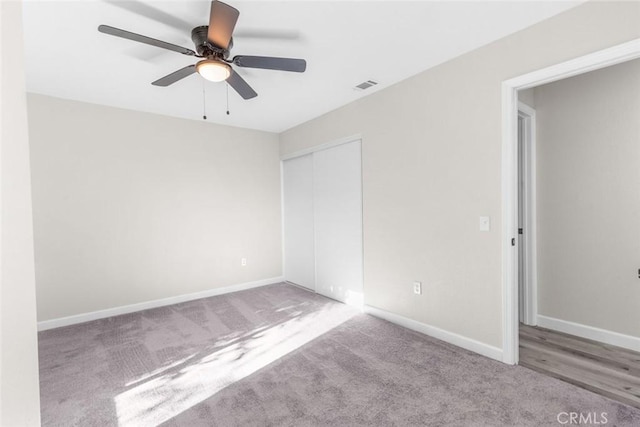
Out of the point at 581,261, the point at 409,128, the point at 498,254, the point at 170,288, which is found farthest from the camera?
the point at 170,288

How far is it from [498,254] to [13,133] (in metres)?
2.74

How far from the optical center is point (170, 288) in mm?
3992

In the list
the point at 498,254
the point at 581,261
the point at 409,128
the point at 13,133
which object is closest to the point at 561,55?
the point at 409,128

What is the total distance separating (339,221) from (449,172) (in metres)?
1.61

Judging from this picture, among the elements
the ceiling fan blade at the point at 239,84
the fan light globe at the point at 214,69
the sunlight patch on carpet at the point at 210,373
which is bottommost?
the sunlight patch on carpet at the point at 210,373

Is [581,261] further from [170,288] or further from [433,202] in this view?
[170,288]

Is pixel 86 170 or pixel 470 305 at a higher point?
pixel 86 170

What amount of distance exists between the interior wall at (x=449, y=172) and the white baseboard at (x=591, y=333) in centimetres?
105

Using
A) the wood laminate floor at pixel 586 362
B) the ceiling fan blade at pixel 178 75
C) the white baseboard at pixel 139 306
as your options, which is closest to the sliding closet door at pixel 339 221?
the white baseboard at pixel 139 306

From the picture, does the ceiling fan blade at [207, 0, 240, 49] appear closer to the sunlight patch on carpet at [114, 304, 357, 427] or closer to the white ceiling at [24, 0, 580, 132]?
the white ceiling at [24, 0, 580, 132]

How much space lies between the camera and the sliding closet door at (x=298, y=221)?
4.49 m

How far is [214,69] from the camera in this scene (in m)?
2.01

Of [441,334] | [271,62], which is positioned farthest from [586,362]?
[271,62]

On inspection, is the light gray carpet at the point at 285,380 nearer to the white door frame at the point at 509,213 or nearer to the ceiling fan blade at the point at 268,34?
the white door frame at the point at 509,213
